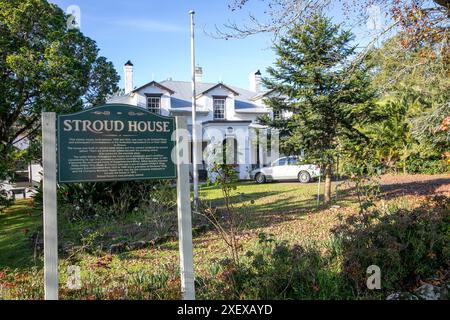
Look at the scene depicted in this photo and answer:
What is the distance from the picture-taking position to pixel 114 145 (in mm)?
3865

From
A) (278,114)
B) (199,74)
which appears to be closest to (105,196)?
(278,114)

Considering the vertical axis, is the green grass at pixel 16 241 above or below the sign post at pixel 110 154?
below

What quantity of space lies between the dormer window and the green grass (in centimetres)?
1449

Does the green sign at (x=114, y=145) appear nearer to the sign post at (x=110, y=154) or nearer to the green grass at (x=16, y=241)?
the sign post at (x=110, y=154)

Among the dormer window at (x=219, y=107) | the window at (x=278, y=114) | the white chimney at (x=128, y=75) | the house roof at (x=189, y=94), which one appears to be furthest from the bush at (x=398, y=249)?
the white chimney at (x=128, y=75)

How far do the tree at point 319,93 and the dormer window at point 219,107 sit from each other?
14.3m

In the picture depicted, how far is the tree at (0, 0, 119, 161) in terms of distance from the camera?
14148 millimetres

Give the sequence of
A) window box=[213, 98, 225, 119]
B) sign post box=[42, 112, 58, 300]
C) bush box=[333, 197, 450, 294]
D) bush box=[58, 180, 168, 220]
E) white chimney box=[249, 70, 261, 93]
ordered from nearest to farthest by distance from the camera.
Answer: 1. sign post box=[42, 112, 58, 300]
2. bush box=[333, 197, 450, 294]
3. bush box=[58, 180, 168, 220]
4. window box=[213, 98, 225, 119]
5. white chimney box=[249, 70, 261, 93]

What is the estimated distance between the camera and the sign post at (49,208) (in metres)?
3.58

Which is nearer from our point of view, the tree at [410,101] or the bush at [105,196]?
the tree at [410,101]

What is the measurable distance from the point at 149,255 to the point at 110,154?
326cm

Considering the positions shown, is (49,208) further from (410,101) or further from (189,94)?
(189,94)

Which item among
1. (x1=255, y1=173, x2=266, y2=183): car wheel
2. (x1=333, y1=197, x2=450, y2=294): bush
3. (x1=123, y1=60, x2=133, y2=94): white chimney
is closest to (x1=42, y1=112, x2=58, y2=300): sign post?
(x1=333, y1=197, x2=450, y2=294): bush

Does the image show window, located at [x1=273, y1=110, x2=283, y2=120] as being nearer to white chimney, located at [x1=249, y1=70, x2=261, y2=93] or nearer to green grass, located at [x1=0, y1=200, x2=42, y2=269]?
green grass, located at [x1=0, y1=200, x2=42, y2=269]
